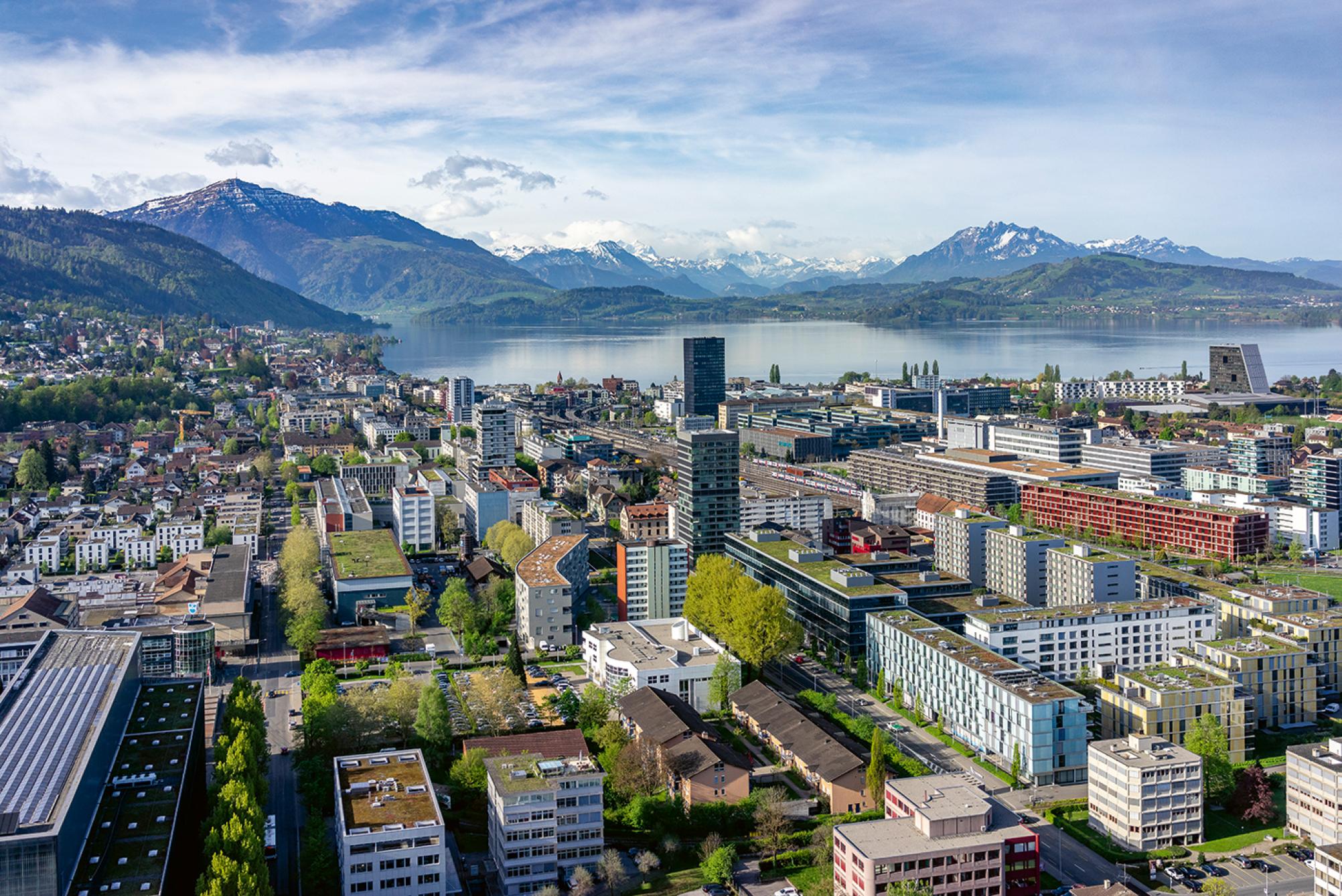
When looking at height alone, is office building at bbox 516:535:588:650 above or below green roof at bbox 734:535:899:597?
below

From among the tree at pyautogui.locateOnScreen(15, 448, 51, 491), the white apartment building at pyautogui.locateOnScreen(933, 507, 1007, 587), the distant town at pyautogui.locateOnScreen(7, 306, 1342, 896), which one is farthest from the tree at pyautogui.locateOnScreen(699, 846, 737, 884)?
the tree at pyautogui.locateOnScreen(15, 448, 51, 491)

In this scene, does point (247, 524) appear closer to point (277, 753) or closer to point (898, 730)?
point (277, 753)

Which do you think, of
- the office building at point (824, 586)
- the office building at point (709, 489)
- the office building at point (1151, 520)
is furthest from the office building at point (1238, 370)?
the office building at point (824, 586)

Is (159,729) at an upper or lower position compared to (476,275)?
lower

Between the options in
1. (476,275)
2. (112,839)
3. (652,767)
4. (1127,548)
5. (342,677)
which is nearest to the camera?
(112,839)

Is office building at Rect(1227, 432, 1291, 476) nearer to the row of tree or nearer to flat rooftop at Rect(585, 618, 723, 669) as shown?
flat rooftop at Rect(585, 618, 723, 669)

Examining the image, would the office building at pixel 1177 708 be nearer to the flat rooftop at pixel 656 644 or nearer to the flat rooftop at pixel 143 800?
the flat rooftop at pixel 656 644

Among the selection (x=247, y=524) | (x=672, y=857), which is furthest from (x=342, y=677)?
(x=247, y=524)
